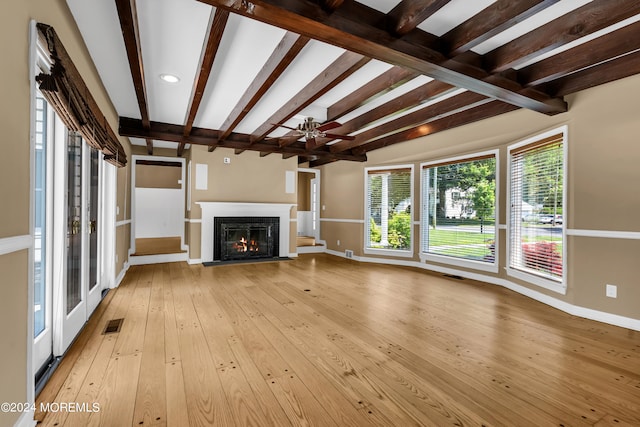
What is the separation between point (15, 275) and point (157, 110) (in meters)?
3.48

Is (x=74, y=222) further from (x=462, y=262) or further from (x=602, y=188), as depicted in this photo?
(x=462, y=262)

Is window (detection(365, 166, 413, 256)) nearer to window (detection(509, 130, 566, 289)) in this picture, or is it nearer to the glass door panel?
window (detection(509, 130, 566, 289))

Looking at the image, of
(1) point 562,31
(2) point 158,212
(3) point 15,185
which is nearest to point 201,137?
(3) point 15,185

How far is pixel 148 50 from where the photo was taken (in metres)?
2.69

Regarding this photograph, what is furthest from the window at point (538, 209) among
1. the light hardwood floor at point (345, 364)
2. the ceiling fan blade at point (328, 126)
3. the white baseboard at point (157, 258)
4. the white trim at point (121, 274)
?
the white baseboard at point (157, 258)

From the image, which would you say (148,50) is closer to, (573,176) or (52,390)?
(52,390)

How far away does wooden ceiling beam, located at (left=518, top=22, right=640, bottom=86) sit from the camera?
7.90 ft

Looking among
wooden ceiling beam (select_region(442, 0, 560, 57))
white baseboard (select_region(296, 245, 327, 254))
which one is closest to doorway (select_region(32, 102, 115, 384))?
wooden ceiling beam (select_region(442, 0, 560, 57))

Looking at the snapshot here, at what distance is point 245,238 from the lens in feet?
21.3

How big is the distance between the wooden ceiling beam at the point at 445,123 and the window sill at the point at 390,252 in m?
2.22

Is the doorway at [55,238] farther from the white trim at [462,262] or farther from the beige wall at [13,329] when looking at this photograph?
the white trim at [462,262]

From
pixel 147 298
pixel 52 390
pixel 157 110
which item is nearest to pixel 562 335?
pixel 52 390

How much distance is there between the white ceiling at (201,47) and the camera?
7.03 ft

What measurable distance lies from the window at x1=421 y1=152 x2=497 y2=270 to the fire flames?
11.8 ft
